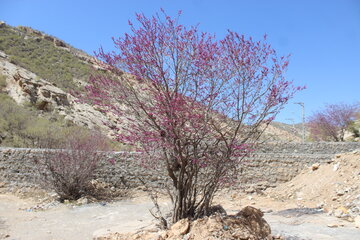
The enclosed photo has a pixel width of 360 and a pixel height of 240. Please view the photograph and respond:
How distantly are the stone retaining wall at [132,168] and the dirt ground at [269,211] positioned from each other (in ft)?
1.64

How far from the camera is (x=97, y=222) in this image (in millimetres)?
7250

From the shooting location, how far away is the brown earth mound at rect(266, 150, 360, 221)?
822 cm

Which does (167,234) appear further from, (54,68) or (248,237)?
(54,68)

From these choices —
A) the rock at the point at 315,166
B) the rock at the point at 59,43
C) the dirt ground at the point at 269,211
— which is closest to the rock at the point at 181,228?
the dirt ground at the point at 269,211

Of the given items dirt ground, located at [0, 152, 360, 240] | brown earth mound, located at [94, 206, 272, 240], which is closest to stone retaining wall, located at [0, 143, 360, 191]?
dirt ground, located at [0, 152, 360, 240]

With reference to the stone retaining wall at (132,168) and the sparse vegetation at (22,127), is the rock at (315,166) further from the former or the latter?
the sparse vegetation at (22,127)

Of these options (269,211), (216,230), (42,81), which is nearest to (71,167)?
(269,211)

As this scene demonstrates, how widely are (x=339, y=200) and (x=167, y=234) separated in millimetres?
6370

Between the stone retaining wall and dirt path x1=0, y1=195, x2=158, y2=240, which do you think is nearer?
dirt path x1=0, y1=195, x2=158, y2=240

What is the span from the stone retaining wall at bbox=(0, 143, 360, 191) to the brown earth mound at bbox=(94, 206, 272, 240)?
5459mm

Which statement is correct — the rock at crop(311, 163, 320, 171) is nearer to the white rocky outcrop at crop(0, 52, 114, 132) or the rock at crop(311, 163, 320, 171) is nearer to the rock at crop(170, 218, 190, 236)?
the rock at crop(170, 218, 190, 236)

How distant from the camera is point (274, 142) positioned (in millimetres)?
15453

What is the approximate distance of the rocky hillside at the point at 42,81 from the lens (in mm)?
19688

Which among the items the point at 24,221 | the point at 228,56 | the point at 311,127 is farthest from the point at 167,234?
the point at 311,127
